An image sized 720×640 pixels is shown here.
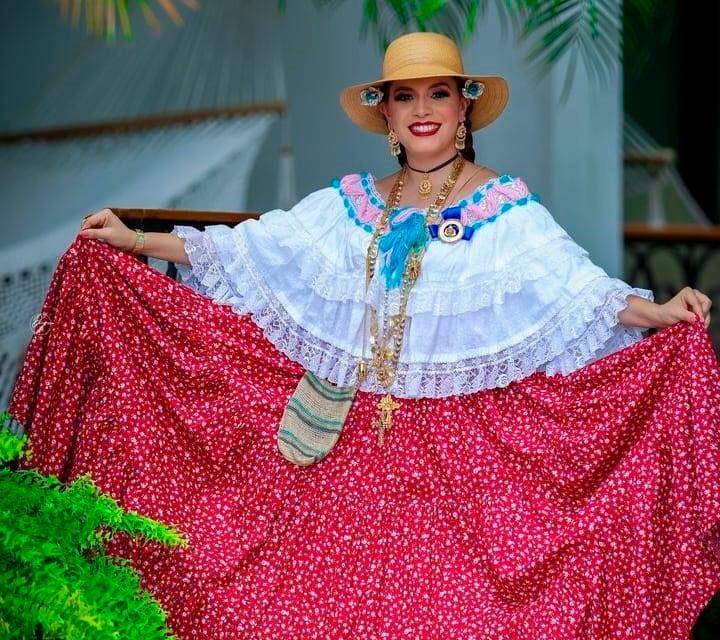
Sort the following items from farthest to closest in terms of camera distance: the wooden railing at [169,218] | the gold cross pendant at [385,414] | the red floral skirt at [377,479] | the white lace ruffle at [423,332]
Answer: the wooden railing at [169,218] < the gold cross pendant at [385,414] < the white lace ruffle at [423,332] < the red floral skirt at [377,479]

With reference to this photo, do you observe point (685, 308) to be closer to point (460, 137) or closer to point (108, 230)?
point (460, 137)

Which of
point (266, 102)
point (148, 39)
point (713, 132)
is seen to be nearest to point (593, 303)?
point (266, 102)

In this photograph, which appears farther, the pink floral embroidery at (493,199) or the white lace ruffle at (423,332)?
the pink floral embroidery at (493,199)

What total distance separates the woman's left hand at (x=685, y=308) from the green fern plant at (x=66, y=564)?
47.4 inches

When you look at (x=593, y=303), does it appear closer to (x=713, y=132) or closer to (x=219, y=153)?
(x=219, y=153)

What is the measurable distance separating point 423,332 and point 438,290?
11 centimetres

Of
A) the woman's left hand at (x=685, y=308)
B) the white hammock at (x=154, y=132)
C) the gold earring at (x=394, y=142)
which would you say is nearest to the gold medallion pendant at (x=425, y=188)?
the gold earring at (x=394, y=142)

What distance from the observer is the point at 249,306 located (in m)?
2.95

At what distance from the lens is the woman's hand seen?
2.89 metres

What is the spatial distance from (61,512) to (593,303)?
128cm

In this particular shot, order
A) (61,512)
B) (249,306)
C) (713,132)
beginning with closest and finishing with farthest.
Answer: (61,512) < (249,306) < (713,132)

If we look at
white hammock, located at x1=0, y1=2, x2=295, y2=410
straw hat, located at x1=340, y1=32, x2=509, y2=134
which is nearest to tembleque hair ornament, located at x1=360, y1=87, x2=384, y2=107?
straw hat, located at x1=340, y1=32, x2=509, y2=134

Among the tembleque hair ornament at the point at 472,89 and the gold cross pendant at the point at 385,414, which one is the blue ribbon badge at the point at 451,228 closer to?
the tembleque hair ornament at the point at 472,89

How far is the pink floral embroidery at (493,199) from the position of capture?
2.86 m
